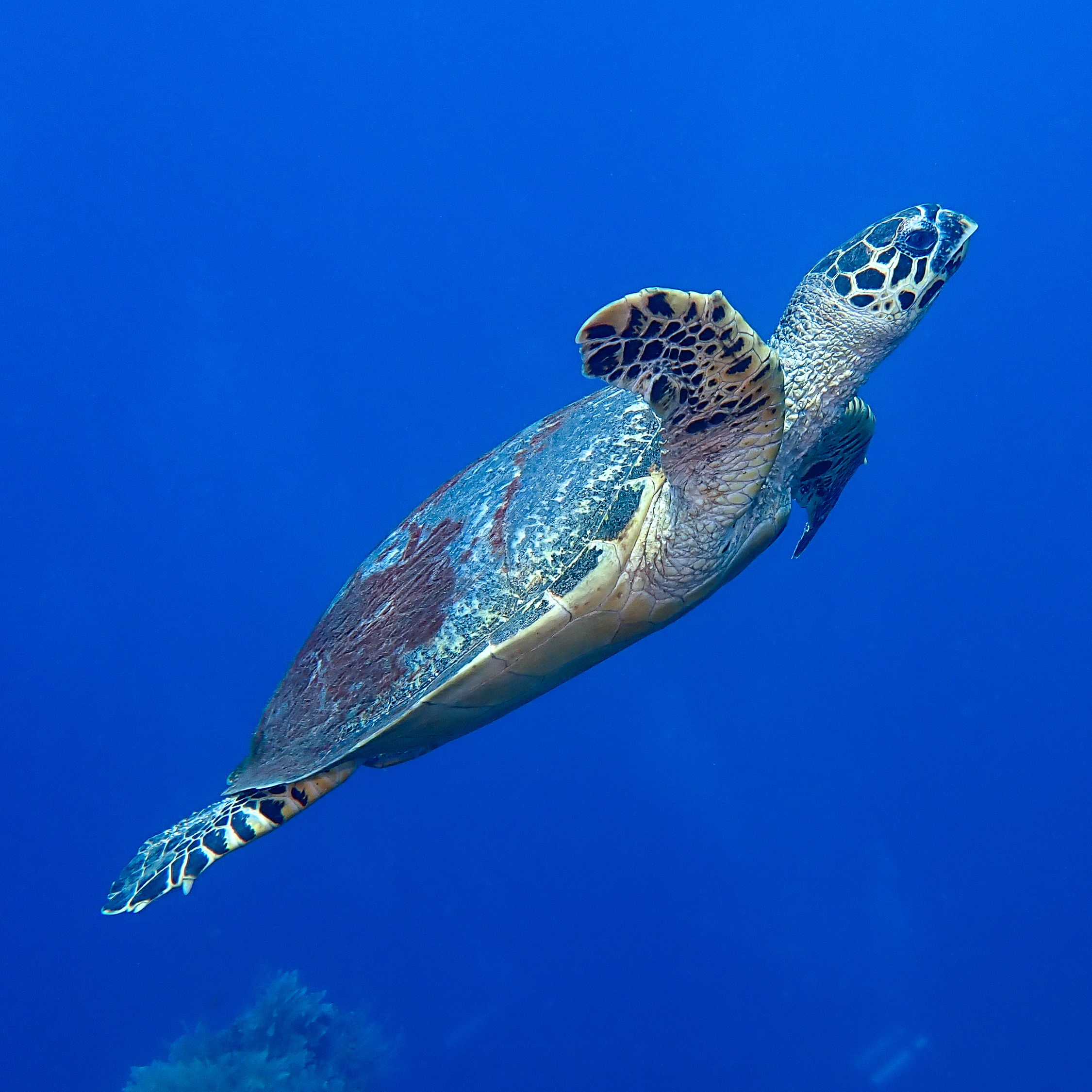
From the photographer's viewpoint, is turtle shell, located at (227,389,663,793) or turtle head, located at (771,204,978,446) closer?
turtle shell, located at (227,389,663,793)

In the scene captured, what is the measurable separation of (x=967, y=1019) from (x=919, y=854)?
13.3ft

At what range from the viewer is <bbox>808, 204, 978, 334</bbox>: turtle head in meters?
3.32

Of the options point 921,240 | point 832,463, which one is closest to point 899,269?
point 921,240

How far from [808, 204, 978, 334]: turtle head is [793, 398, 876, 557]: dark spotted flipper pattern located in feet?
1.74

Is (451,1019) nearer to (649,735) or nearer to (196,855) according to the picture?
(649,735)

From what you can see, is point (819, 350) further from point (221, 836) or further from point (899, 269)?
point (221, 836)

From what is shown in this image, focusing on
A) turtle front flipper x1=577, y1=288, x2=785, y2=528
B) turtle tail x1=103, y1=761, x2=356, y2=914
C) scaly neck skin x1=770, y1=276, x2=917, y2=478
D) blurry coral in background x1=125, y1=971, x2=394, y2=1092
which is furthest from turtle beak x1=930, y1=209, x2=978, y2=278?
blurry coral in background x1=125, y1=971, x2=394, y2=1092

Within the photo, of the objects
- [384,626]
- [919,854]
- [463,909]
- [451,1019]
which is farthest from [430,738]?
[919,854]

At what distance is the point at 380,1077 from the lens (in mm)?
12625

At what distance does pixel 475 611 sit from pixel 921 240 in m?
2.62

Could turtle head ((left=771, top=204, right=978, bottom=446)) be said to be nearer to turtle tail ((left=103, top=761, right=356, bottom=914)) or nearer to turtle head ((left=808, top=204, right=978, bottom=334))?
turtle head ((left=808, top=204, right=978, bottom=334))

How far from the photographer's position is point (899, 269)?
3355mm

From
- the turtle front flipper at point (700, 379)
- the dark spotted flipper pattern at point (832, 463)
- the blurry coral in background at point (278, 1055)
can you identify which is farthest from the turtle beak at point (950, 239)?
the blurry coral in background at point (278, 1055)

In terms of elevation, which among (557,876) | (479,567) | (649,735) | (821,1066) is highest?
(649,735)
